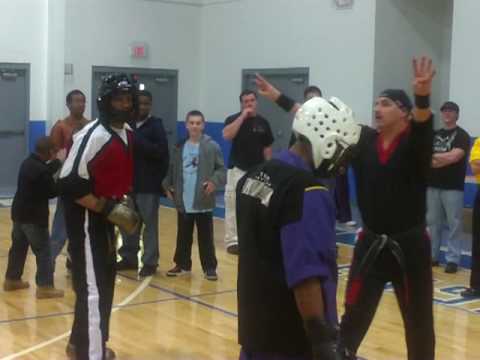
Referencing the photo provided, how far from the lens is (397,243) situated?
4590 millimetres

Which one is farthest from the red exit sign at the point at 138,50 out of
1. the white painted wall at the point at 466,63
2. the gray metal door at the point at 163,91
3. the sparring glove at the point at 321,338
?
the sparring glove at the point at 321,338

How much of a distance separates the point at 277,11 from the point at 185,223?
7.17 meters

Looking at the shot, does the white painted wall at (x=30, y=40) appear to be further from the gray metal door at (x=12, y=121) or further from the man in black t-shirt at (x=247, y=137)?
the man in black t-shirt at (x=247, y=137)

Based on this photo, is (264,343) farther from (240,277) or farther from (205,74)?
(205,74)

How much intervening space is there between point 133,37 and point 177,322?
32.8 ft

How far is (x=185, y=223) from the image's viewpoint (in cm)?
822

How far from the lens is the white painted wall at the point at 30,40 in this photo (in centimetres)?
1454

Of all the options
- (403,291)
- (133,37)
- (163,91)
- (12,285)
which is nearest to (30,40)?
(133,37)

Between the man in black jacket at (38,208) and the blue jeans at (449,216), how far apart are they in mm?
4407

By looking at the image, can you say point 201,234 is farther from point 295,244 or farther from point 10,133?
point 10,133

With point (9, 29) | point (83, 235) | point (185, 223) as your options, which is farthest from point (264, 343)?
point (9, 29)

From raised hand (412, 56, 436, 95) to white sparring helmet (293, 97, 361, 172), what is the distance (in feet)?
3.96

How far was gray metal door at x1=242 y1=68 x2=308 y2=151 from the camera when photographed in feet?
45.7

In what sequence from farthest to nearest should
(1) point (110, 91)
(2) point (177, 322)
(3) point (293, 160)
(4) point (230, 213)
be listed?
1. (4) point (230, 213)
2. (2) point (177, 322)
3. (1) point (110, 91)
4. (3) point (293, 160)
